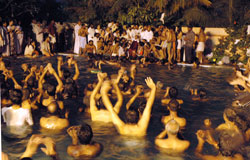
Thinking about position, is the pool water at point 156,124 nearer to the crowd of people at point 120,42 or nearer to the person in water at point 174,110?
the person in water at point 174,110

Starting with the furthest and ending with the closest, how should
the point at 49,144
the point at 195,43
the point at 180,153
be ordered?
the point at 195,43 → the point at 180,153 → the point at 49,144

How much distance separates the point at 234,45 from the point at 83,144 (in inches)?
605

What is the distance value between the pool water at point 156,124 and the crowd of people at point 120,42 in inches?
148

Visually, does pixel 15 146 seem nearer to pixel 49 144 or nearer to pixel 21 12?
pixel 49 144

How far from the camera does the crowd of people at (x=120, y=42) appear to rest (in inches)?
728

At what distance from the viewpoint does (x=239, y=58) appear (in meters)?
19.1

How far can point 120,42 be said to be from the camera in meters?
19.8

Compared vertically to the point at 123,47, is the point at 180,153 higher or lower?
lower

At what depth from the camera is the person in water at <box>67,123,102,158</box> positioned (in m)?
A: 5.44

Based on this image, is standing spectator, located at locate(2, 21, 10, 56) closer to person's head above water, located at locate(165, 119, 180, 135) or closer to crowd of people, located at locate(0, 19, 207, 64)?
crowd of people, located at locate(0, 19, 207, 64)

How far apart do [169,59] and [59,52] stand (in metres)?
7.88

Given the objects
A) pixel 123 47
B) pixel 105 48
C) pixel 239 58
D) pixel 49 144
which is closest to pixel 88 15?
pixel 105 48

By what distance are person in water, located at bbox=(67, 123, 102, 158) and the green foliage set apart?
14.7 m

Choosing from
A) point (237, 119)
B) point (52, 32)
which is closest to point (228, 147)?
point (237, 119)
